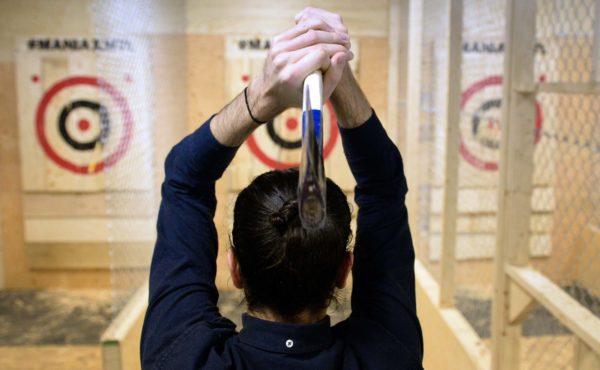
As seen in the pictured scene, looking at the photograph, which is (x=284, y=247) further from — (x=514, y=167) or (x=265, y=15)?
(x=265, y=15)

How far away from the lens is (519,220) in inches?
50.3

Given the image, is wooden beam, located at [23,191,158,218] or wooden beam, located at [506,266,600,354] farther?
wooden beam, located at [23,191,158,218]

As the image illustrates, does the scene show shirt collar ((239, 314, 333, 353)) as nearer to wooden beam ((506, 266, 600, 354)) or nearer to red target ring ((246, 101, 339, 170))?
wooden beam ((506, 266, 600, 354))

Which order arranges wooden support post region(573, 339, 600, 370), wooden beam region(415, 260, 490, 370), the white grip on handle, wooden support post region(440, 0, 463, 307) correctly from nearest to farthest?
the white grip on handle
wooden support post region(573, 339, 600, 370)
wooden beam region(415, 260, 490, 370)
wooden support post region(440, 0, 463, 307)

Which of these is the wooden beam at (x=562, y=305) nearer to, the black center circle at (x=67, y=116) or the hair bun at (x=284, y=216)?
the hair bun at (x=284, y=216)

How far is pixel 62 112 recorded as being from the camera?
9.29ft

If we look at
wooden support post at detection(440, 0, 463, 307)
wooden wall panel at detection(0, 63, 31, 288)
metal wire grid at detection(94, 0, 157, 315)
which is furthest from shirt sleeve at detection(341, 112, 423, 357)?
wooden wall panel at detection(0, 63, 31, 288)

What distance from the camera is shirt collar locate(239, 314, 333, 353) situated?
0.57m

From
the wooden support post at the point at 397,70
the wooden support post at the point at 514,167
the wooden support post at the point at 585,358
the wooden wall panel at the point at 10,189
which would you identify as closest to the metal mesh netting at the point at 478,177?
the wooden support post at the point at 397,70

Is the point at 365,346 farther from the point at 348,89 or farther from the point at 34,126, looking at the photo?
the point at 34,126

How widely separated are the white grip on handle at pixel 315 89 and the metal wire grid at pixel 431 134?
68.4 inches

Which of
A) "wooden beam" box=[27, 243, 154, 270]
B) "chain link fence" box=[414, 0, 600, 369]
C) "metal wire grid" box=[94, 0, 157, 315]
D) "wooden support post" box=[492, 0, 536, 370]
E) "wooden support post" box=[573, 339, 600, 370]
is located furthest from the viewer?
"wooden beam" box=[27, 243, 154, 270]

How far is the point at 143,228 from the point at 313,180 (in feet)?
6.52

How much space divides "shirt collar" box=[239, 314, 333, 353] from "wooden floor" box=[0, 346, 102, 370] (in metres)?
1.83
